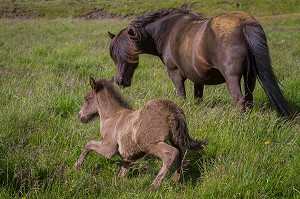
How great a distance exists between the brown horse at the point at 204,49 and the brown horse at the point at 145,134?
1.60 meters

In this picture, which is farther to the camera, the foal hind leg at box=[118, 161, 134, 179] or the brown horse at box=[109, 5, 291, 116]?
the brown horse at box=[109, 5, 291, 116]

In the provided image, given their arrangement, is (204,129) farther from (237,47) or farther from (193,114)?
(237,47)

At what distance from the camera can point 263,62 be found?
16.3ft

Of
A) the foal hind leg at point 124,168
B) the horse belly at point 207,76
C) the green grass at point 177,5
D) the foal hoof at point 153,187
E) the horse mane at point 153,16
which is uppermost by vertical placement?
the horse mane at point 153,16

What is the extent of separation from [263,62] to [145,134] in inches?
89.6

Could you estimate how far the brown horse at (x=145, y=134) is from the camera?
11.2 feet

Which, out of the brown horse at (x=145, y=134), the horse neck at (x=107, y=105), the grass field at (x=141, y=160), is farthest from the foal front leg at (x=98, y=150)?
the horse neck at (x=107, y=105)

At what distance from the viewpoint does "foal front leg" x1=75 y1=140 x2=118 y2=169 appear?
12.7 ft

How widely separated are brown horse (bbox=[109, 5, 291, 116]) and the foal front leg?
1.96m

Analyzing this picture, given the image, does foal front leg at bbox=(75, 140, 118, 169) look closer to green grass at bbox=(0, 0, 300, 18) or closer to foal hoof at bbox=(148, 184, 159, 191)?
foal hoof at bbox=(148, 184, 159, 191)

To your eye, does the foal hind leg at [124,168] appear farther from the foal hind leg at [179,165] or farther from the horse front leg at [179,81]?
the horse front leg at [179,81]

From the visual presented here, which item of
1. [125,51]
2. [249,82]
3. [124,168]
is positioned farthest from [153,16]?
[124,168]

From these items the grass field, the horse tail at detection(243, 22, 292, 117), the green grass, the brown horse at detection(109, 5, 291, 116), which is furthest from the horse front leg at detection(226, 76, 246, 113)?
the green grass

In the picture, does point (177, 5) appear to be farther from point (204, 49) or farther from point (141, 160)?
point (141, 160)
